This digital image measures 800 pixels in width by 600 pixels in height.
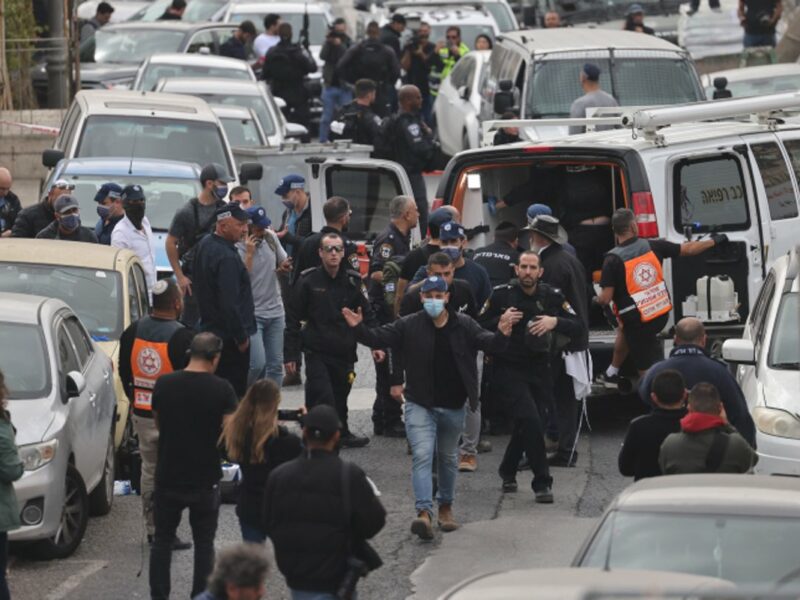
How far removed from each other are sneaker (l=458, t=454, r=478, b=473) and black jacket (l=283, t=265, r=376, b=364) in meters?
1.10

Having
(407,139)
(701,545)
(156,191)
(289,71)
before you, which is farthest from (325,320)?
(289,71)

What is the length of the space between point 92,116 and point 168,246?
5.69 meters

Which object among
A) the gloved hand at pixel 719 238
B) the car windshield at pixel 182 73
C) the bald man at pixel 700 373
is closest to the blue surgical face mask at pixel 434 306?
the bald man at pixel 700 373

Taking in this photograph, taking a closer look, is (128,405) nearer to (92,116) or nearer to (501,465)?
(501,465)

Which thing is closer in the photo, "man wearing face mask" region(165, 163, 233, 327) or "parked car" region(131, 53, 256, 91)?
"man wearing face mask" region(165, 163, 233, 327)

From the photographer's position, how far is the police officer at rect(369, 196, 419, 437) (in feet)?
48.4

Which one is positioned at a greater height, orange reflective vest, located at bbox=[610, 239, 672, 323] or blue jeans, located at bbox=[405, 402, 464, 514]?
orange reflective vest, located at bbox=[610, 239, 672, 323]

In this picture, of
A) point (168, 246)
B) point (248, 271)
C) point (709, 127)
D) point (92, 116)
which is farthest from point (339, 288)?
point (92, 116)

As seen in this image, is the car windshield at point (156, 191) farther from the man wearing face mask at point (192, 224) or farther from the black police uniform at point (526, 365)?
the black police uniform at point (526, 365)

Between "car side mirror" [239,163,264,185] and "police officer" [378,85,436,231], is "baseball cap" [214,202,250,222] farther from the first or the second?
"police officer" [378,85,436,231]

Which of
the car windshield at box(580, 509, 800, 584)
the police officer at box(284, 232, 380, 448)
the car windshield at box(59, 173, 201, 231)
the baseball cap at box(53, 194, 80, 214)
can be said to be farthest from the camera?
the car windshield at box(59, 173, 201, 231)

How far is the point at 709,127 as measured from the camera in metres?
16.1

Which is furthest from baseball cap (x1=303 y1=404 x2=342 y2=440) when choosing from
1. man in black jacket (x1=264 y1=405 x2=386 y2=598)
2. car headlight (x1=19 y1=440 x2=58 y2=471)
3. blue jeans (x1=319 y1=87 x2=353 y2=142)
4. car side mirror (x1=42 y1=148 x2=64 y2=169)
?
blue jeans (x1=319 y1=87 x2=353 y2=142)

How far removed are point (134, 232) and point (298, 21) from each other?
19067 millimetres
